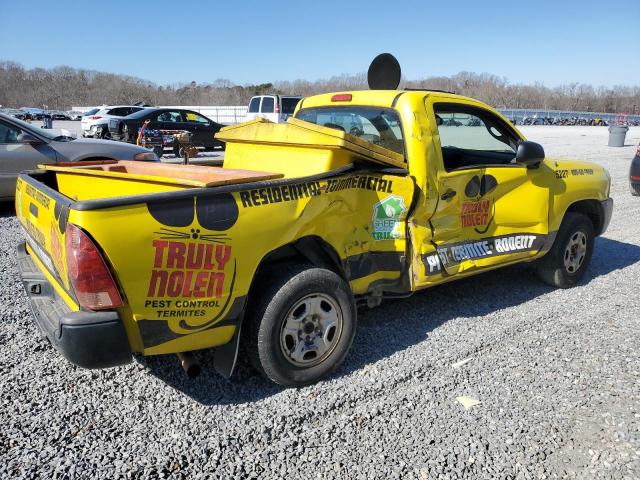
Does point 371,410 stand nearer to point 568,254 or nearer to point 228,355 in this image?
point 228,355

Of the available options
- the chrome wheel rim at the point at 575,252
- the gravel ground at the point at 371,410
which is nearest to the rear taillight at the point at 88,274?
the gravel ground at the point at 371,410

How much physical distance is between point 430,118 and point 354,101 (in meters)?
0.76

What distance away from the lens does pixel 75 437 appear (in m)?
2.71

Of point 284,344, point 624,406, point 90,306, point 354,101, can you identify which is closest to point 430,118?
point 354,101

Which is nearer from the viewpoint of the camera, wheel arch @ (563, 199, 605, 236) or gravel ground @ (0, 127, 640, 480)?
gravel ground @ (0, 127, 640, 480)

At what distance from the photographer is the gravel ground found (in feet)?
8.45

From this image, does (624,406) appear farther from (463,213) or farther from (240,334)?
(240,334)

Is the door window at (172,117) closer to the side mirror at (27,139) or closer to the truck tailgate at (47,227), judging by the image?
the side mirror at (27,139)

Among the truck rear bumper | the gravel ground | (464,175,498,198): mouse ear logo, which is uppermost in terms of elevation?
(464,175,498,198): mouse ear logo

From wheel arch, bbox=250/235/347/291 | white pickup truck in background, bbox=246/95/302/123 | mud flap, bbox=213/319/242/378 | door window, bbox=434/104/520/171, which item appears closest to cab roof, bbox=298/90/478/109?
door window, bbox=434/104/520/171

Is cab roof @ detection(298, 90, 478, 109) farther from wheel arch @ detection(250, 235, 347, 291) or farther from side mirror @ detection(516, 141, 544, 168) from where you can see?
wheel arch @ detection(250, 235, 347, 291)

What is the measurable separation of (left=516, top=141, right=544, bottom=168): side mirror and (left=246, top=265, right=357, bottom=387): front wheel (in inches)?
81.8

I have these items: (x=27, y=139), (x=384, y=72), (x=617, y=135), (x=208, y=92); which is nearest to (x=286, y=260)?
(x=384, y=72)

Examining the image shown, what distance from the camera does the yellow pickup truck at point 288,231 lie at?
252 cm
